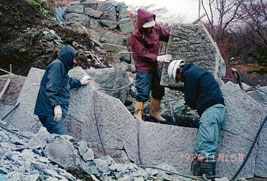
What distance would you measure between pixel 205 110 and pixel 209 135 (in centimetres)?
34

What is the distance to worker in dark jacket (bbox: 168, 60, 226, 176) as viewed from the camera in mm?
3939

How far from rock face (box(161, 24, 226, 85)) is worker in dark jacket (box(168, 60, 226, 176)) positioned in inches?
29.1

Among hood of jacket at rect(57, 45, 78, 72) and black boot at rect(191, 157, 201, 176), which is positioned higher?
hood of jacket at rect(57, 45, 78, 72)

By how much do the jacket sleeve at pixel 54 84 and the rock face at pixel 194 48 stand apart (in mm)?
1616

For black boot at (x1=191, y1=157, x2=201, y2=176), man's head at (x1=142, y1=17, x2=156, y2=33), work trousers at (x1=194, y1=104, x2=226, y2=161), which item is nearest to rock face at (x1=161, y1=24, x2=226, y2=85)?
man's head at (x1=142, y1=17, x2=156, y2=33)

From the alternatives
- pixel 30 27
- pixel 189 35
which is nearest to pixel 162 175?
pixel 189 35

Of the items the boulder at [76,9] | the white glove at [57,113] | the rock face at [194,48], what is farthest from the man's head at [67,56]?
the boulder at [76,9]

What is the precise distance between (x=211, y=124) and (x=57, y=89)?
2.04 meters

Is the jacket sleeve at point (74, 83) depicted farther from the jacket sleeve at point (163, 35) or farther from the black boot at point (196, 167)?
the black boot at point (196, 167)

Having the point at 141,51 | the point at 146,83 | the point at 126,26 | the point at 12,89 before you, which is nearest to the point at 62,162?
the point at 146,83

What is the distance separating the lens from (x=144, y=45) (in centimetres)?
504

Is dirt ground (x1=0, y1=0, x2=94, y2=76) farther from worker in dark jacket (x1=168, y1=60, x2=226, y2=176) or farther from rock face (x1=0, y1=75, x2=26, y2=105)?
worker in dark jacket (x1=168, y1=60, x2=226, y2=176)

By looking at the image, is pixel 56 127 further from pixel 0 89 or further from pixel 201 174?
pixel 201 174

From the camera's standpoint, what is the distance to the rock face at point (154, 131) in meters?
4.20
